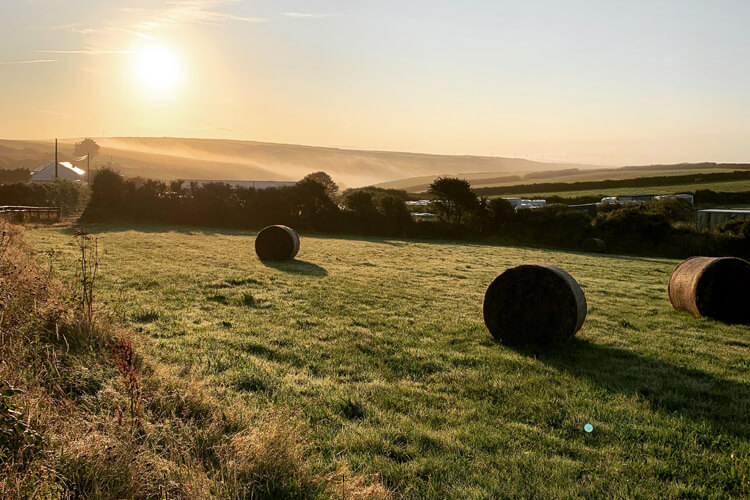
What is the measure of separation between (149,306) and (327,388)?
5.92m

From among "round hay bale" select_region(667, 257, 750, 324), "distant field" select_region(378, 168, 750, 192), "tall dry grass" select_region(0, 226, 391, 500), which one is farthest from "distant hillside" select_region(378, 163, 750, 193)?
"tall dry grass" select_region(0, 226, 391, 500)

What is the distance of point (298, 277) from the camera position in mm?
15930

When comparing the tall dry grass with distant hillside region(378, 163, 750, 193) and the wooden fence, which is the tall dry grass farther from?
distant hillside region(378, 163, 750, 193)

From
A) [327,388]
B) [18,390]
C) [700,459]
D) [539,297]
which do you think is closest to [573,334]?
[539,297]

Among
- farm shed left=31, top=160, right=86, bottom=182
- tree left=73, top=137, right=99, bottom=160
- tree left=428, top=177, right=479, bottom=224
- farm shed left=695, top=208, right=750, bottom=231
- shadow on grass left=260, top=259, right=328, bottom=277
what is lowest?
shadow on grass left=260, top=259, right=328, bottom=277

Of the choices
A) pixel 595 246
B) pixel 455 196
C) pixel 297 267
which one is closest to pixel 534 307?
pixel 297 267

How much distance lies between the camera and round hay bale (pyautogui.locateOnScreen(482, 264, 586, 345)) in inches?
344

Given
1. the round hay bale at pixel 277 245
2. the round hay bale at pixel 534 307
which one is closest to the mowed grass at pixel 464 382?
the round hay bale at pixel 534 307

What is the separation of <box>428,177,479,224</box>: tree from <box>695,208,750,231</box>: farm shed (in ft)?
56.9

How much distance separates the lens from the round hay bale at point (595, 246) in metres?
34.6

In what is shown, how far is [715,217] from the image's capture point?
3612 centimetres

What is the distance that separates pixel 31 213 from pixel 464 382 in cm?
4035

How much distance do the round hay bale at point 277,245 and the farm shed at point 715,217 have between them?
30993 mm

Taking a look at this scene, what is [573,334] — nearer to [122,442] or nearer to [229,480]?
[229,480]
